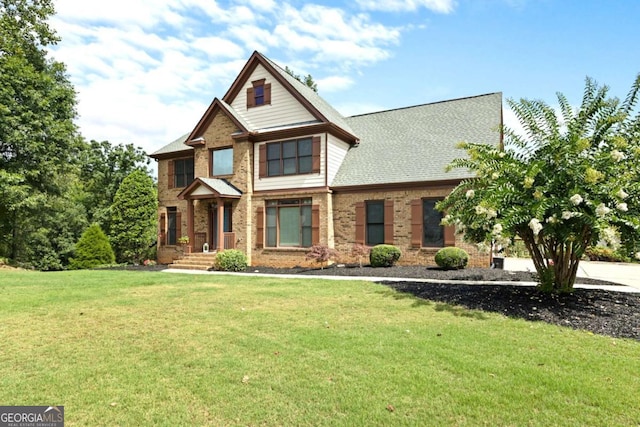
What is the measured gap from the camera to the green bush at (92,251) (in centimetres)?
1916

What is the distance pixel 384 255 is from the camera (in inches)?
565

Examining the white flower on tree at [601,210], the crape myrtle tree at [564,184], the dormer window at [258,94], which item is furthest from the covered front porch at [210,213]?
the white flower on tree at [601,210]

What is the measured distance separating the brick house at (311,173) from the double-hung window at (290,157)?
0.05 m

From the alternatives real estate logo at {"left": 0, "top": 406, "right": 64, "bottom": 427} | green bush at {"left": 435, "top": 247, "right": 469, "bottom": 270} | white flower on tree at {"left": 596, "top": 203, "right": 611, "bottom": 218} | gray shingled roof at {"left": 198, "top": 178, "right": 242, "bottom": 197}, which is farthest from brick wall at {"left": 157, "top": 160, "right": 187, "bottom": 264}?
white flower on tree at {"left": 596, "top": 203, "right": 611, "bottom": 218}

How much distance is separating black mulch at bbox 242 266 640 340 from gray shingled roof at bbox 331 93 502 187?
5.26m

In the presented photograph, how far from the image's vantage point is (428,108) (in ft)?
62.7

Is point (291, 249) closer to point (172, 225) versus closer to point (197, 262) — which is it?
point (197, 262)

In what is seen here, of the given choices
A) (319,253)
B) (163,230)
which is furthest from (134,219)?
(319,253)

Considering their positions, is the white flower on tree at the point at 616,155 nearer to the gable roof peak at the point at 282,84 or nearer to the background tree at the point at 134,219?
the gable roof peak at the point at 282,84

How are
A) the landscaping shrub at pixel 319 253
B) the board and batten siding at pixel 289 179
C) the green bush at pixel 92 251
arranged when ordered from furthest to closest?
the green bush at pixel 92 251 → the board and batten siding at pixel 289 179 → the landscaping shrub at pixel 319 253

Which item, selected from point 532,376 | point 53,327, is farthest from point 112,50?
point 532,376

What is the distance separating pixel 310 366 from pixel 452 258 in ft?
32.9

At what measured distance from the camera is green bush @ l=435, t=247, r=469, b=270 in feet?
42.9

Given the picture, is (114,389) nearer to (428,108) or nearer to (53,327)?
(53,327)
